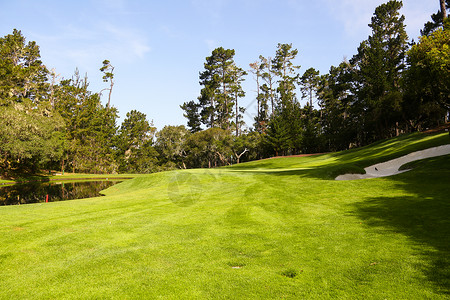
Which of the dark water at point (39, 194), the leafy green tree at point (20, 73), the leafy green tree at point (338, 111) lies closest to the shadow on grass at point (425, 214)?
the dark water at point (39, 194)

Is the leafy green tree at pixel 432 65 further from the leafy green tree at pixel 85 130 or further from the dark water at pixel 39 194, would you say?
the leafy green tree at pixel 85 130

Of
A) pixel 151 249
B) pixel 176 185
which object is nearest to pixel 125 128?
pixel 176 185

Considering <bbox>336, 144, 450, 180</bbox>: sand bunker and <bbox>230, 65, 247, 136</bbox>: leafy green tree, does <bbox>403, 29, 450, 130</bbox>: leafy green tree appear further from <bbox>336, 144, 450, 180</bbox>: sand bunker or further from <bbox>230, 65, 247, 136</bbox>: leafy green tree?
<bbox>230, 65, 247, 136</bbox>: leafy green tree

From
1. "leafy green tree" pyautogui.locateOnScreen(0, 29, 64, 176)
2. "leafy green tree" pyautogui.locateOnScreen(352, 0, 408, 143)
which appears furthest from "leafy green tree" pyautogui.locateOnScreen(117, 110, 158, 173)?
"leafy green tree" pyautogui.locateOnScreen(352, 0, 408, 143)

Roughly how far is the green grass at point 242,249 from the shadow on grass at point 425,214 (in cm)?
3

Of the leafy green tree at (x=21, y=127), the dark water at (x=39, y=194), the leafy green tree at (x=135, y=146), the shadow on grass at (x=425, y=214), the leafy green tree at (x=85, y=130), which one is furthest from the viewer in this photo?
the leafy green tree at (x=135, y=146)

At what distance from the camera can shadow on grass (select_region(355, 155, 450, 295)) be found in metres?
4.93

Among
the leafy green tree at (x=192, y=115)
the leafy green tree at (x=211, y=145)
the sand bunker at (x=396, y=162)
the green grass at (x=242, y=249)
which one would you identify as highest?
the leafy green tree at (x=192, y=115)

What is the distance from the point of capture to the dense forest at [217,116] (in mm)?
40688

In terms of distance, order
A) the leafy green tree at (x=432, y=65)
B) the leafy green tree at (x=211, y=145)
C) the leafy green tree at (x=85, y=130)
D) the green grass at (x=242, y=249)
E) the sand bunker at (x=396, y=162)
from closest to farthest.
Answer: the green grass at (x=242, y=249) < the leafy green tree at (x=432, y=65) < the sand bunker at (x=396, y=162) < the leafy green tree at (x=85, y=130) < the leafy green tree at (x=211, y=145)

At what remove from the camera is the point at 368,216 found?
8.54 m

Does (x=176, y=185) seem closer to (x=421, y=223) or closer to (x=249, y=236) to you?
(x=249, y=236)

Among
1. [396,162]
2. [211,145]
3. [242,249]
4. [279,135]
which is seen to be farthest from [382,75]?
[242,249]

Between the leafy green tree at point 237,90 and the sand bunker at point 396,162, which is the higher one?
the leafy green tree at point 237,90
